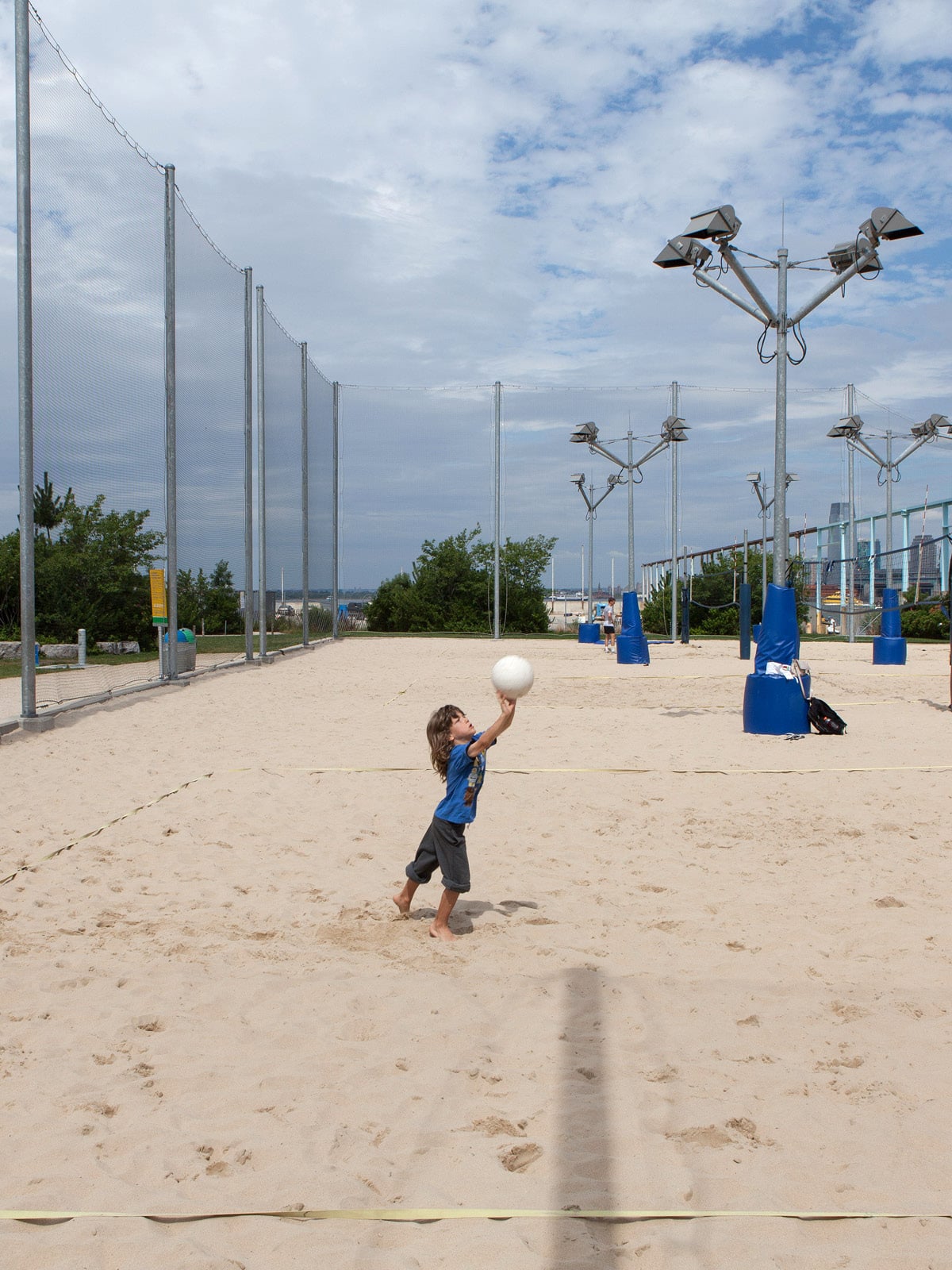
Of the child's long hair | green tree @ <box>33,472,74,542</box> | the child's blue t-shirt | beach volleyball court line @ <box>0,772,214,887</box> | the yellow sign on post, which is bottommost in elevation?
beach volleyball court line @ <box>0,772,214,887</box>

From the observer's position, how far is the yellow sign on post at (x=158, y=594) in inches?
527

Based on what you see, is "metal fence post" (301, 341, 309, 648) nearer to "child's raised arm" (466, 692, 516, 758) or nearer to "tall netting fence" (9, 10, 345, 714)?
"tall netting fence" (9, 10, 345, 714)

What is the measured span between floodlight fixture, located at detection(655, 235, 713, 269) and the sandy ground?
5.92m

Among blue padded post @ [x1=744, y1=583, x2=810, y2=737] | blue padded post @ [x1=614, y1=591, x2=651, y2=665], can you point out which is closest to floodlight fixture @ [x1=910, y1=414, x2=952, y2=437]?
blue padded post @ [x1=614, y1=591, x2=651, y2=665]

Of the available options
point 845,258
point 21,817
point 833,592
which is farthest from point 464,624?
point 21,817

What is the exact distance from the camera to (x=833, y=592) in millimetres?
42312

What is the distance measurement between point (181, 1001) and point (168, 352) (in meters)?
11.3

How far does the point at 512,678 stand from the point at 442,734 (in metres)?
0.38

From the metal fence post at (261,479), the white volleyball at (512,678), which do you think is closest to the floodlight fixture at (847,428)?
the metal fence post at (261,479)

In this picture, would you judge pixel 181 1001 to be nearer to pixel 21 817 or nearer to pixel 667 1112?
pixel 667 1112

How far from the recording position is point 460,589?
1443 inches

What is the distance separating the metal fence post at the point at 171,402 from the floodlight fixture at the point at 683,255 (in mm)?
6110

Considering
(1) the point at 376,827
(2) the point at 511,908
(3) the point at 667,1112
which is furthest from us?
(1) the point at 376,827

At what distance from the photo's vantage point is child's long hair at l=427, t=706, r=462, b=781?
171 inches
